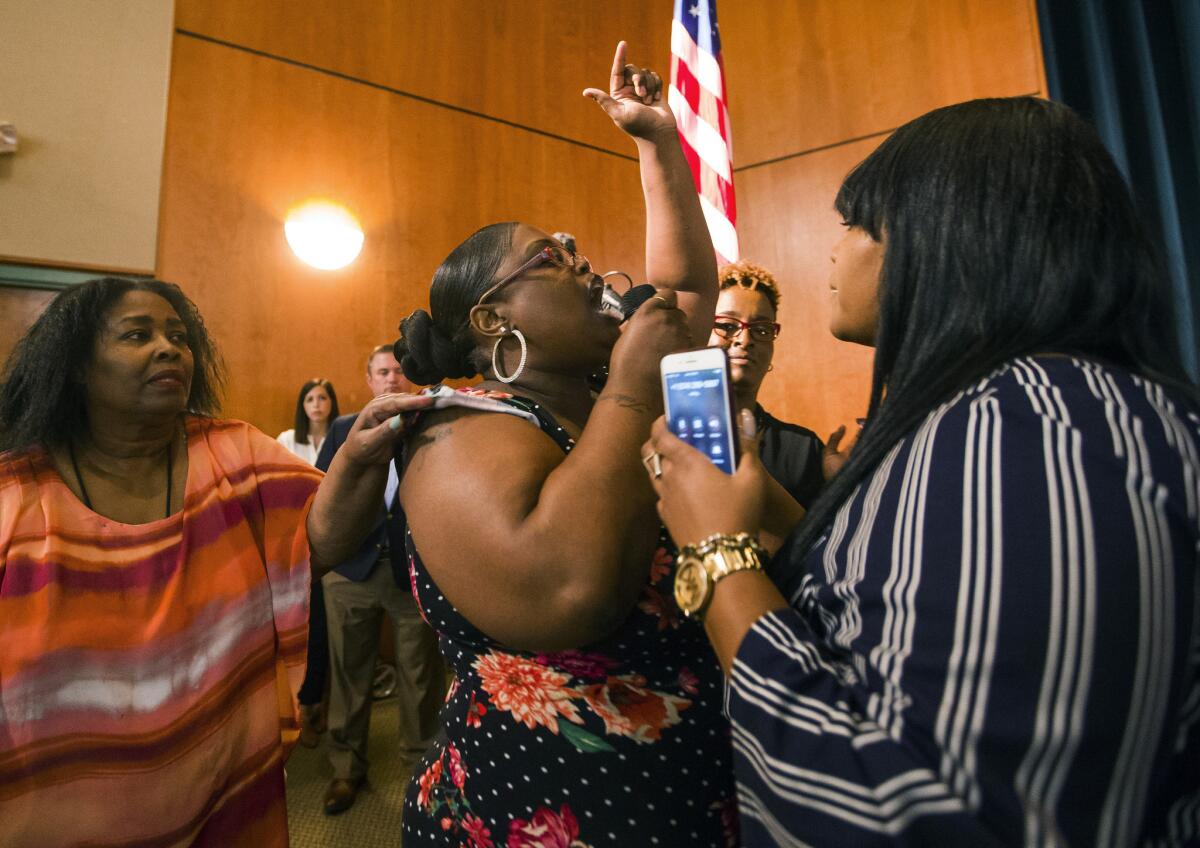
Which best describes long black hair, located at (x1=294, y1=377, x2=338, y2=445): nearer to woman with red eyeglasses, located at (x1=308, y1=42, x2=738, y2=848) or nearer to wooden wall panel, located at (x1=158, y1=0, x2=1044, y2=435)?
wooden wall panel, located at (x1=158, y1=0, x2=1044, y2=435)

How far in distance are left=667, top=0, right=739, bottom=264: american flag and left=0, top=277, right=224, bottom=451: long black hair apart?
2.53m

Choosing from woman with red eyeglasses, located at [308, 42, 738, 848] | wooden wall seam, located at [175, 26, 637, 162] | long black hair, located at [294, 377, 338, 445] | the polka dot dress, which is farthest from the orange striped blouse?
wooden wall seam, located at [175, 26, 637, 162]

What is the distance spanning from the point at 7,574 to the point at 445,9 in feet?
14.0

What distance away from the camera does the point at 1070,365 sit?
1.88ft

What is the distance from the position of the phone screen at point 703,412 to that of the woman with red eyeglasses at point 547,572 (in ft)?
0.19

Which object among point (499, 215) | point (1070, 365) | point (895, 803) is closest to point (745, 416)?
point (1070, 365)

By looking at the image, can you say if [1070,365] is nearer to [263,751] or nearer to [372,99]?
[263,751]

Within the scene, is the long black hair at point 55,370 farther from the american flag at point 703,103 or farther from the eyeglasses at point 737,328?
the american flag at point 703,103

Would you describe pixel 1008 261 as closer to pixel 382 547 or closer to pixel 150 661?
pixel 150 661

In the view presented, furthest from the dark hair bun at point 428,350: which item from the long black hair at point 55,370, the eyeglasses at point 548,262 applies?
the long black hair at point 55,370

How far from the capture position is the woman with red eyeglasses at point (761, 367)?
7.11 feet

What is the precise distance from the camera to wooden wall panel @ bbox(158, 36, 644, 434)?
11.5ft

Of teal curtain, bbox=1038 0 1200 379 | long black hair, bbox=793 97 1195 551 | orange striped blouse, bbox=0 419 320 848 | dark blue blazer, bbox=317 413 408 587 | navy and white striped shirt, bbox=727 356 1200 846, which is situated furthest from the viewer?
teal curtain, bbox=1038 0 1200 379

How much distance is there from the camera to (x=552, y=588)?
2.35 feet
